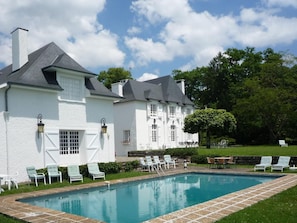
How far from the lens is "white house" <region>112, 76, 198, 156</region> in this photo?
3053cm

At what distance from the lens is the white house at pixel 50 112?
1386 centimetres

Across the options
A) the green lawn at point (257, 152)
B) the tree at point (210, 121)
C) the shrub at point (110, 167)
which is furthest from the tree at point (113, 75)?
the shrub at point (110, 167)

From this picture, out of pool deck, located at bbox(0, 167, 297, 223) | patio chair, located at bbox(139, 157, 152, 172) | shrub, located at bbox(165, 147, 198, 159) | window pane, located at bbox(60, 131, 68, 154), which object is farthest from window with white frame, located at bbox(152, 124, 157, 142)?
pool deck, located at bbox(0, 167, 297, 223)

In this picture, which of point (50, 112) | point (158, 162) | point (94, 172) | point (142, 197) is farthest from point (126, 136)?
point (142, 197)

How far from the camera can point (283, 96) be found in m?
35.8

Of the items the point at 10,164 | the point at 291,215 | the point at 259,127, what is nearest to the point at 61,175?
the point at 10,164

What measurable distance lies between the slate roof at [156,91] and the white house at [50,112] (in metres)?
12.6

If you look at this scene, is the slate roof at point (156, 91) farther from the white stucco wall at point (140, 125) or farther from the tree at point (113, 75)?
the tree at point (113, 75)

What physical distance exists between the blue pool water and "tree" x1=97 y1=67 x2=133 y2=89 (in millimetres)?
36432

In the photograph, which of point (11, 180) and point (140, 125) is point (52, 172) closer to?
point (11, 180)

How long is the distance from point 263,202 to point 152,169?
9.66m

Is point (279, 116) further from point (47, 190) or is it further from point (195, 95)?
point (47, 190)

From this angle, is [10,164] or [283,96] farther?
[283,96]

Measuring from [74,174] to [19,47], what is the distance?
771cm
